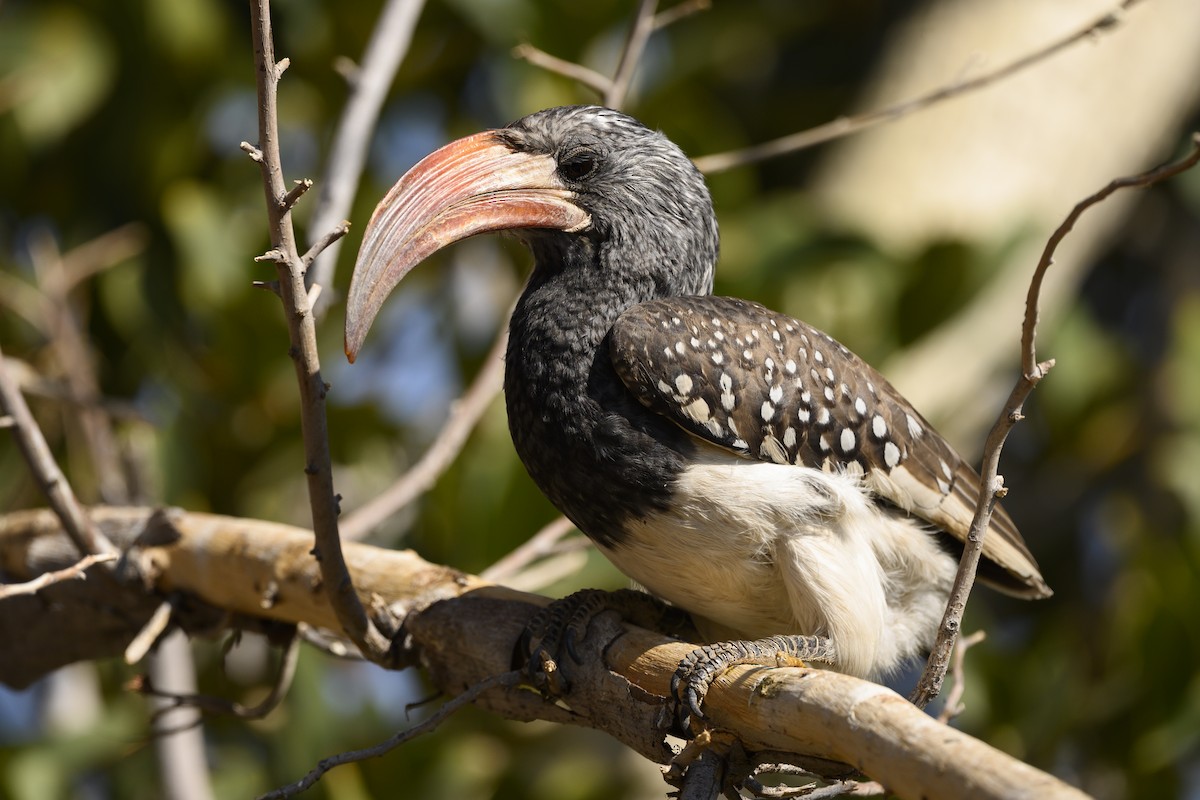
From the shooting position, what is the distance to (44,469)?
2.55 metres

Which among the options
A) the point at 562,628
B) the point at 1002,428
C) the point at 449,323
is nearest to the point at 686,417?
the point at 562,628

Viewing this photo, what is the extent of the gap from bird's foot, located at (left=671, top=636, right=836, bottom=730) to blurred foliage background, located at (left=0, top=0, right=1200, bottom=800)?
135 centimetres

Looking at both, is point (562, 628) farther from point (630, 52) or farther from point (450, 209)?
point (630, 52)

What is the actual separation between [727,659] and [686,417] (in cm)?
50

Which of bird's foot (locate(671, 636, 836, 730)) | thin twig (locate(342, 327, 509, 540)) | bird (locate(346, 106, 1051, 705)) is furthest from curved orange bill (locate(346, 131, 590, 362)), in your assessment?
bird's foot (locate(671, 636, 836, 730))

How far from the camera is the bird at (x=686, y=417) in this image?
2.50 metres

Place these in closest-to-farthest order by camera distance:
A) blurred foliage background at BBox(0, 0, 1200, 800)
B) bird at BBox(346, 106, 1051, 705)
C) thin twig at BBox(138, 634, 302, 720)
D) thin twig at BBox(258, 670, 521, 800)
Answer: thin twig at BBox(258, 670, 521, 800) < bird at BBox(346, 106, 1051, 705) < thin twig at BBox(138, 634, 302, 720) < blurred foliage background at BBox(0, 0, 1200, 800)

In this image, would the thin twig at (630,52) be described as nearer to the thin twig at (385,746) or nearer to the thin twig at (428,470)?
the thin twig at (428,470)

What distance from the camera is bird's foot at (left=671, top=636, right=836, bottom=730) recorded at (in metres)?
2.21

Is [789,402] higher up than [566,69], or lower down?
lower down

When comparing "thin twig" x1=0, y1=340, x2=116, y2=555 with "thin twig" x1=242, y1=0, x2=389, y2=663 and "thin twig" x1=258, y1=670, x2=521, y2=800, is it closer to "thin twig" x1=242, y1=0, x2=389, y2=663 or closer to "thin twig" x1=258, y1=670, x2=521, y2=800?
"thin twig" x1=242, y1=0, x2=389, y2=663

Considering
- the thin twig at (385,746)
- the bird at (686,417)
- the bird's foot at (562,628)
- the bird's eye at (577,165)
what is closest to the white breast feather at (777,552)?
the bird at (686,417)

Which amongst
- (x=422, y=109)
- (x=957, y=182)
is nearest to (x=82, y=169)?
(x=422, y=109)

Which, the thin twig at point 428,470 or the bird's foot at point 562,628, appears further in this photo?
the thin twig at point 428,470
